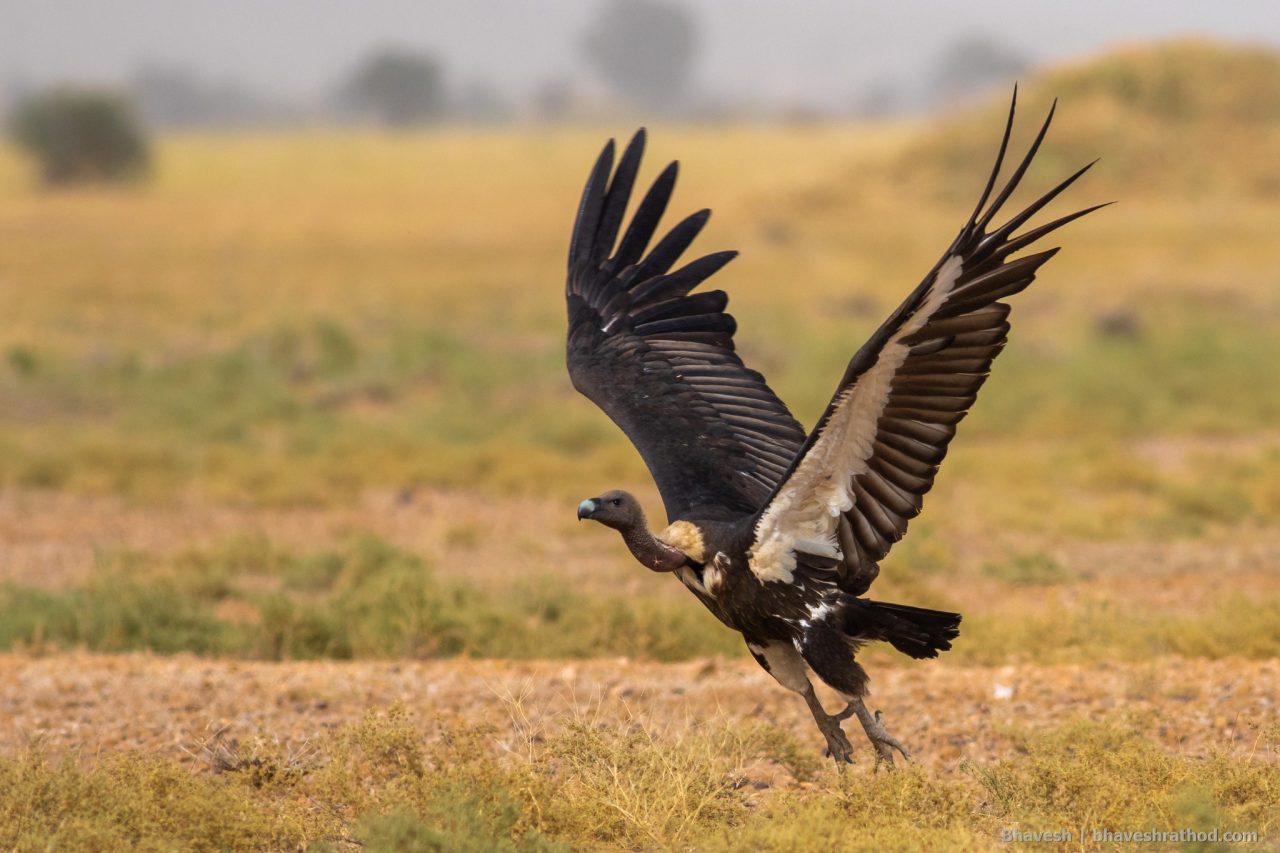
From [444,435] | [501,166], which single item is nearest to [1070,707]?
[444,435]

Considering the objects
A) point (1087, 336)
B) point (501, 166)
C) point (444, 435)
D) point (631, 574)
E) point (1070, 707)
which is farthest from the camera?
point (501, 166)

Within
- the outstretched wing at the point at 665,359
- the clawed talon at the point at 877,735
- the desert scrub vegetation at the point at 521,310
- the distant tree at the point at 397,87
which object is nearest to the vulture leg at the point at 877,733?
the clawed talon at the point at 877,735

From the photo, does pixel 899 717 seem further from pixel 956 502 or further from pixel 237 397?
pixel 237 397

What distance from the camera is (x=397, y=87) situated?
97.1 m

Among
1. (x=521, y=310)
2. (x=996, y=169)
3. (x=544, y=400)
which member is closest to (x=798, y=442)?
(x=996, y=169)

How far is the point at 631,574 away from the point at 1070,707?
4.41 m

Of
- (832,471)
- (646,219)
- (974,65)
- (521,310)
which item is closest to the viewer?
(832,471)

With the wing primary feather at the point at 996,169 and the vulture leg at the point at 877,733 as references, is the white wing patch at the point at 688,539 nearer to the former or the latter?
the vulture leg at the point at 877,733

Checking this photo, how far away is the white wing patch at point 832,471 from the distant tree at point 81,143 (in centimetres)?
4915

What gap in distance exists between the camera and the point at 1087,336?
2142 centimetres

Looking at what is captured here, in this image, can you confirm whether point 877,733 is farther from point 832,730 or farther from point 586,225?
point 586,225

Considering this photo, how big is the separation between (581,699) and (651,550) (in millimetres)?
1584

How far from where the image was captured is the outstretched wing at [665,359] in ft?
20.2

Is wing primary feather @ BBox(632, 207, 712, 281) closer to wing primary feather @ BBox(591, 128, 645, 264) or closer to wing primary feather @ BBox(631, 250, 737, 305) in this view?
wing primary feather @ BBox(631, 250, 737, 305)
